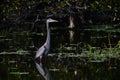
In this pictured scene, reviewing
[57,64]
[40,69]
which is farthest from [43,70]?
[57,64]

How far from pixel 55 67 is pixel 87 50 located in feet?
8.93

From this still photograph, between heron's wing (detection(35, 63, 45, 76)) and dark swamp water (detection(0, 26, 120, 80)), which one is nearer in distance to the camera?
dark swamp water (detection(0, 26, 120, 80))

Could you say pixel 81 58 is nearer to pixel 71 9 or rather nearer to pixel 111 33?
pixel 111 33

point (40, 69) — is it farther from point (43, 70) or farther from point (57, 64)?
point (57, 64)

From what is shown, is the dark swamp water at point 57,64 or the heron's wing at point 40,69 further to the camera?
the heron's wing at point 40,69

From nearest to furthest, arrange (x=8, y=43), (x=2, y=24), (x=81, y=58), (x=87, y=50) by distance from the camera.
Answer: (x=81, y=58), (x=87, y=50), (x=8, y=43), (x=2, y=24)

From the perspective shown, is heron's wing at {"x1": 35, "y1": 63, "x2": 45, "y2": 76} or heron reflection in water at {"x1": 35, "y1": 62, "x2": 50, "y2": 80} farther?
heron's wing at {"x1": 35, "y1": 63, "x2": 45, "y2": 76}

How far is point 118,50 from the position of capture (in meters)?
13.7

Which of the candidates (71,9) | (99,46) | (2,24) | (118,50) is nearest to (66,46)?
(99,46)

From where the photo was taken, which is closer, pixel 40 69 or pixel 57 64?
pixel 40 69

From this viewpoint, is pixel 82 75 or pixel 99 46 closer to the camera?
pixel 82 75

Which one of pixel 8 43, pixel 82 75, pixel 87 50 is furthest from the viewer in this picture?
pixel 8 43

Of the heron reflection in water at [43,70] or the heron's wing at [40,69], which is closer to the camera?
the heron reflection in water at [43,70]

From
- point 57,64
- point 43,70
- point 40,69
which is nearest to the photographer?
point 43,70
